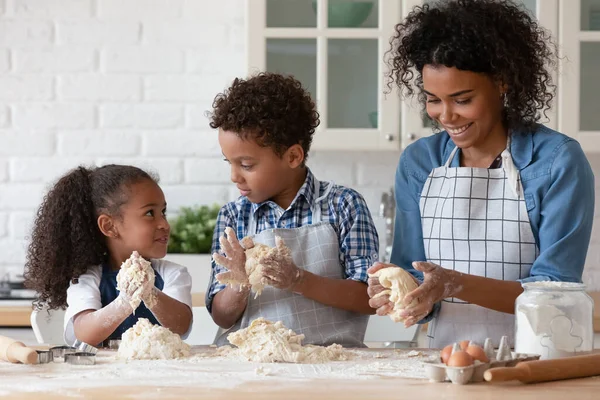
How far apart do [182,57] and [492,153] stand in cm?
167

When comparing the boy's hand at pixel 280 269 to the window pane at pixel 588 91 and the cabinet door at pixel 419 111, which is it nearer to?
the cabinet door at pixel 419 111

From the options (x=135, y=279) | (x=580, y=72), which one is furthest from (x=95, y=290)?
(x=580, y=72)

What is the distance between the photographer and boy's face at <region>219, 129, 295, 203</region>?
1.92m

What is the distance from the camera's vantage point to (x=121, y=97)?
3.32 m

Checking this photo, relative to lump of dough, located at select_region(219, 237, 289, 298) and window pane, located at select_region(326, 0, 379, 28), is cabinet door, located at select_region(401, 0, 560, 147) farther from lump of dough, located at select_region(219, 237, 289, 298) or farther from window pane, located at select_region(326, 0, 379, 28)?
lump of dough, located at select_region(219, 237, 289, 298)

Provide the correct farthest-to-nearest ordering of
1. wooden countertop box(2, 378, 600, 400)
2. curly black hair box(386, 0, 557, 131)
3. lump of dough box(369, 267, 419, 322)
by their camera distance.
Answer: curly black hair box(386, 0, 557, 131), lump of dough box(369, 267, 419, 322), wooden countertop box(2, 378, 600, 400)

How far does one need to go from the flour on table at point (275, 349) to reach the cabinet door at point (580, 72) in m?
1.68

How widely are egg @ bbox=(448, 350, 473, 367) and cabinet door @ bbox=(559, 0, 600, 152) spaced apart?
1.82 metres

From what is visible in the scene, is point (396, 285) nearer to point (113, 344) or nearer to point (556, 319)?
point (556, 319)

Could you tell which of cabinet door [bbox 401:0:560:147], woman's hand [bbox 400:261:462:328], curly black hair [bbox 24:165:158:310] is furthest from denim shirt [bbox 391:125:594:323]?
cabinet door [bbox 401:0:560:147]

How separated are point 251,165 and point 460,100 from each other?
1.48ft

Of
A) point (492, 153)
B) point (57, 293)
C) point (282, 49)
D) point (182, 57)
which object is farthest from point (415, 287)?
point (182, 57)

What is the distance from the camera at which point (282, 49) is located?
10.00 feet

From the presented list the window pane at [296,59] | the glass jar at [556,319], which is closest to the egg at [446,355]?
the glass jar at [556,319]
